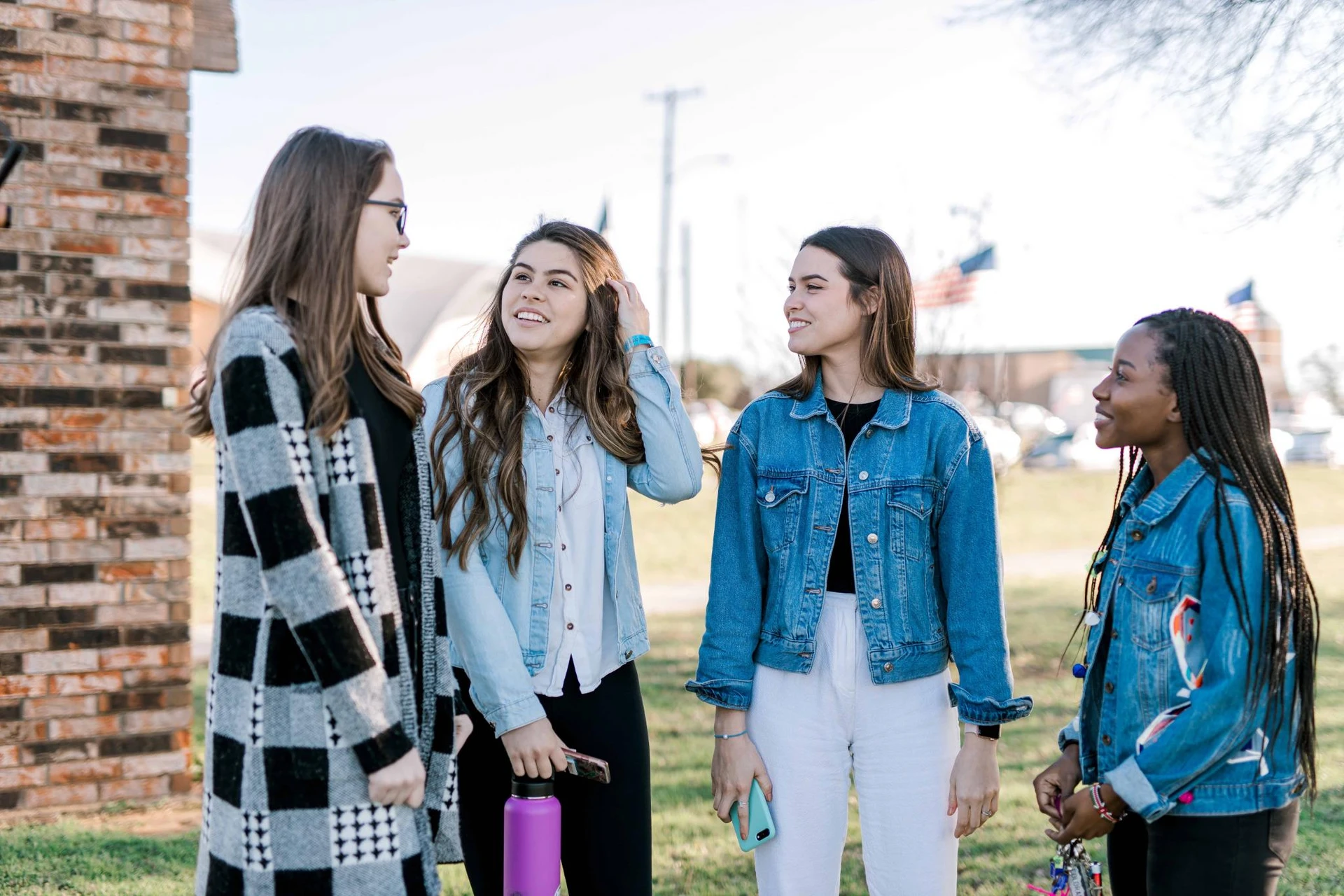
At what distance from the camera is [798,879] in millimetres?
2648

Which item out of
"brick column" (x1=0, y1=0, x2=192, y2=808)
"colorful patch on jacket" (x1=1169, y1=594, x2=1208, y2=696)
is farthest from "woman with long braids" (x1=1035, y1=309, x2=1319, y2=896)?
"brick column" (x1=0, y1=0, x2=192, y2=808)

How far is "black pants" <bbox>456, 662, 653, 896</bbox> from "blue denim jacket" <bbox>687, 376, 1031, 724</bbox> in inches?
10.5

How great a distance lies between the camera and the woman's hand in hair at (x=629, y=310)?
2846mm

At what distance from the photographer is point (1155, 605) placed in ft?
7.55

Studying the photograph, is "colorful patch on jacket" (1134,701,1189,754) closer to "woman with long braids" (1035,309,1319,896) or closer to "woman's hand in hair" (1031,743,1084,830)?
"woman with long braids" (1035,309,1319,896)

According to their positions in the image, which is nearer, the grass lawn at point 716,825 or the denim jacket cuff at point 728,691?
the denim jacket cuff at point 728,691

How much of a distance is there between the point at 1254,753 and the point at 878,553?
872 mm

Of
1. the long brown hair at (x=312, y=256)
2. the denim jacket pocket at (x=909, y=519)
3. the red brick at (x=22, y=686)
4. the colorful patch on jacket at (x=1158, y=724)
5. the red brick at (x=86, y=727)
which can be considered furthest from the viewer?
the red brick at (x=86, y=727)

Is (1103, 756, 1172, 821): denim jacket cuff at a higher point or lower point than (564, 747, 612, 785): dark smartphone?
higher

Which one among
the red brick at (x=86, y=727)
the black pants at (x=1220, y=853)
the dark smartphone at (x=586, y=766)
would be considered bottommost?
the red brick at (x=86, y=727)

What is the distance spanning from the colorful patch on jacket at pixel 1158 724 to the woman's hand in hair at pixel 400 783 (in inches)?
54.4

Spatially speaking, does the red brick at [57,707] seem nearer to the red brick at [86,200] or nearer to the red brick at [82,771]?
the red brick at [82,771]

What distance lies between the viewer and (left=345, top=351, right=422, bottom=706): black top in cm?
212

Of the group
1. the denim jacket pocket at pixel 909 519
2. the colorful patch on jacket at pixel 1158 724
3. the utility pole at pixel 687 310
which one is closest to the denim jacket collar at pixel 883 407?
the denim jacket pocket at pixel 909 519
